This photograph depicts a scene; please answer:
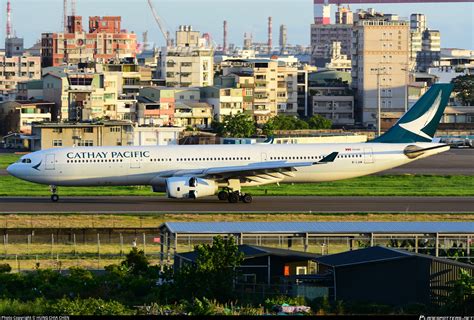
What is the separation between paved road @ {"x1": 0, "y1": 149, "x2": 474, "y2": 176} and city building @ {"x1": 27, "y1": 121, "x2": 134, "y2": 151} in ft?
71.2

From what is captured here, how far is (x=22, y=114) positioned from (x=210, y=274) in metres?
107

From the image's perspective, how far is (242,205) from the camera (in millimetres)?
64562

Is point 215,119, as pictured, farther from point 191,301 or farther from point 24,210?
point 191,301

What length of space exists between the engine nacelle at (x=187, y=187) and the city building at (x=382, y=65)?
4627 inches

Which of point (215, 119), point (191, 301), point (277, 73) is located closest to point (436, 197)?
point (191, 301)

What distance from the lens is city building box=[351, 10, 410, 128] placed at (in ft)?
598

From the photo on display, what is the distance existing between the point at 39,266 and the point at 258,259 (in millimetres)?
8828

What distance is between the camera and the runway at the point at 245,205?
62.0 metres

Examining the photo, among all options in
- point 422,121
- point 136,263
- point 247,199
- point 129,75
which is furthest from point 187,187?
point 129,75

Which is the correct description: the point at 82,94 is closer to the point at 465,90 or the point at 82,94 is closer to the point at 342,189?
the point at 465,90

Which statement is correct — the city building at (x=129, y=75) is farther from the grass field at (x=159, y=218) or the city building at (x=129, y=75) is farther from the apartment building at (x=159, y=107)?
the grass field at (x=159, y=218)

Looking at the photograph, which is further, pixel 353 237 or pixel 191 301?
pixel 353 237

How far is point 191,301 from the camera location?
38.4 m

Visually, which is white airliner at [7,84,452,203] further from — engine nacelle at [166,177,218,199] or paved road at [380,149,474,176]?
paved road at [380,149,474,176]
